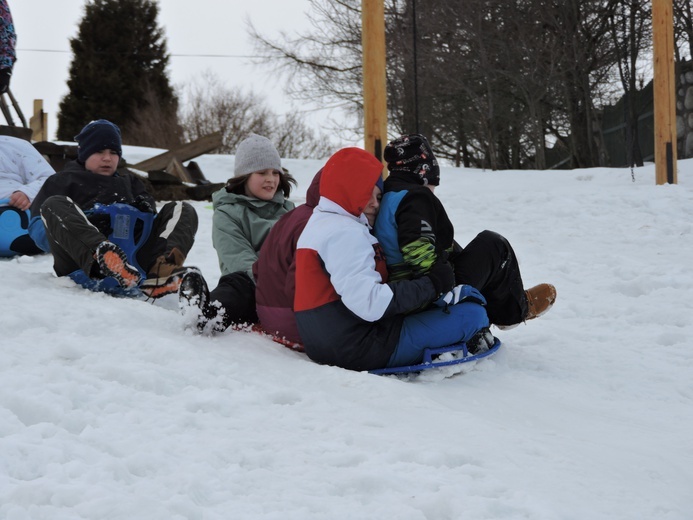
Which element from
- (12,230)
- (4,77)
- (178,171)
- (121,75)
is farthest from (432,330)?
(121,75)

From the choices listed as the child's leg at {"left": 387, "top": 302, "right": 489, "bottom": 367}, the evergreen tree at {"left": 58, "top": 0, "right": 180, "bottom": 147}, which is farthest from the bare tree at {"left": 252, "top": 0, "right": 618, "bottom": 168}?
the child's leg at {"left": 387, "top": 302, "right": 489, "bottom": 367}

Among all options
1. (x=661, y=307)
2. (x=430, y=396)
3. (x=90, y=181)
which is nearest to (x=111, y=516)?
(x=430, y=396)

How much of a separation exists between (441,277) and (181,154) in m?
8.55

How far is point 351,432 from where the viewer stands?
2391mm

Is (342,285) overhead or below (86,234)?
below

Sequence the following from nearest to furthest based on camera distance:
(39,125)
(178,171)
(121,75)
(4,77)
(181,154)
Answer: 1. (4,77)
2. (178,171)
3. (181,154)
4. (39,125)
5. (121,75)

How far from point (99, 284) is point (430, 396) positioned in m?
2.02

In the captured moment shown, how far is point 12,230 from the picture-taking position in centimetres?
565

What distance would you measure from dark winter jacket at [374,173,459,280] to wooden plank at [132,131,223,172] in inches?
324

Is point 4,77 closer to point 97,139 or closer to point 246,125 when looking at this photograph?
point 97,139

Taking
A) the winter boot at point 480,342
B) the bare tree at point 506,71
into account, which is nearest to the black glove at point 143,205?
the winter boot at point 480,342

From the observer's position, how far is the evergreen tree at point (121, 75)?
76.3 feet

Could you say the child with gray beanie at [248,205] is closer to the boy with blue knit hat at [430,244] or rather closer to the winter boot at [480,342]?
the boy with blue knit hat at [430,244]

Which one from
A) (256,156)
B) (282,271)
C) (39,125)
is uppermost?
(39,125)
